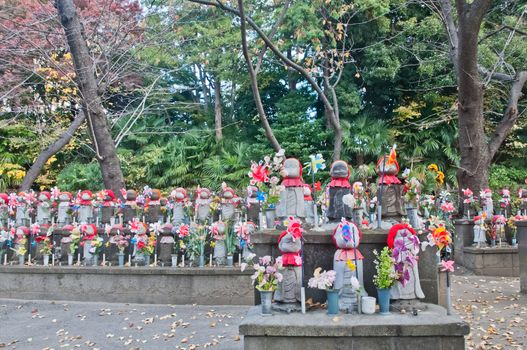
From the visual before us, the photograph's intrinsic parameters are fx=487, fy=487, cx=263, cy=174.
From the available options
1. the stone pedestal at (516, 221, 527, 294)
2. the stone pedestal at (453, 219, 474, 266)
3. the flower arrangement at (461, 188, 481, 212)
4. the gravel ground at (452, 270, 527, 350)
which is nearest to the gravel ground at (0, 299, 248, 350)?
the gravel ground at (452, 270, 527, 350)

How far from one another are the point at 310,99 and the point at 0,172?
36.9 ft

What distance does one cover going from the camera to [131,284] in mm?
7223

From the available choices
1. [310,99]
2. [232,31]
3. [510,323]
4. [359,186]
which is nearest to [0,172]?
[232,31]

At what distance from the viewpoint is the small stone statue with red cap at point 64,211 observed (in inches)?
336

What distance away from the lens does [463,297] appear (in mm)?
7344

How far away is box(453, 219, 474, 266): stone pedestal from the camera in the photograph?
9.87 meters

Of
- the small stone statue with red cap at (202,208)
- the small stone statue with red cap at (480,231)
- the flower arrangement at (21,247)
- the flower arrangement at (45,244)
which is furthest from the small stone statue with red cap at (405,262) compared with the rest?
the flower arrangement at (21,247)

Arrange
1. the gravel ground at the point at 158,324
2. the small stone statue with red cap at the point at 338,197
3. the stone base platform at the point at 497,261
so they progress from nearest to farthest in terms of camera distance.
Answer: the small stone statue with red cap at the point at 338,197
the gravel ground at the point at 158,324
the stone base platform at the point at 497,261

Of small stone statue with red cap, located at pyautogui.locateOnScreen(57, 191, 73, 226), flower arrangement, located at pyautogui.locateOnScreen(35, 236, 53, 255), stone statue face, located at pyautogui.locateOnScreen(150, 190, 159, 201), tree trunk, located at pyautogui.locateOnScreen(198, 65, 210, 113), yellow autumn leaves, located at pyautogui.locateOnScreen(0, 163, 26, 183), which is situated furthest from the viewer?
tree trunk, located at pyautogui.locateOnScreen(198, 65, 210, 113)

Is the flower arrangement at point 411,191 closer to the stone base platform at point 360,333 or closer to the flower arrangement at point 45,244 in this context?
the stone base platform at point 360,333

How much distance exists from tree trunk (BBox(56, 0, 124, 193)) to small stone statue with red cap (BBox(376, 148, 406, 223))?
6.32 meters

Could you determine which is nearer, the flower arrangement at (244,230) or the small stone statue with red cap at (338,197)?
the small stone statue with red cap at (338,197)

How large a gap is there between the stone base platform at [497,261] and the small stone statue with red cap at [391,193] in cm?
544

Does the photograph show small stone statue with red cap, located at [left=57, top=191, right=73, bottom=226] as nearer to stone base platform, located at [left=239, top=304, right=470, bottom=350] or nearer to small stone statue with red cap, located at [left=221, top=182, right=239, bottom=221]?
small stone statue with red cap, located at [left=221, top=182, right=239, bottom=221]
